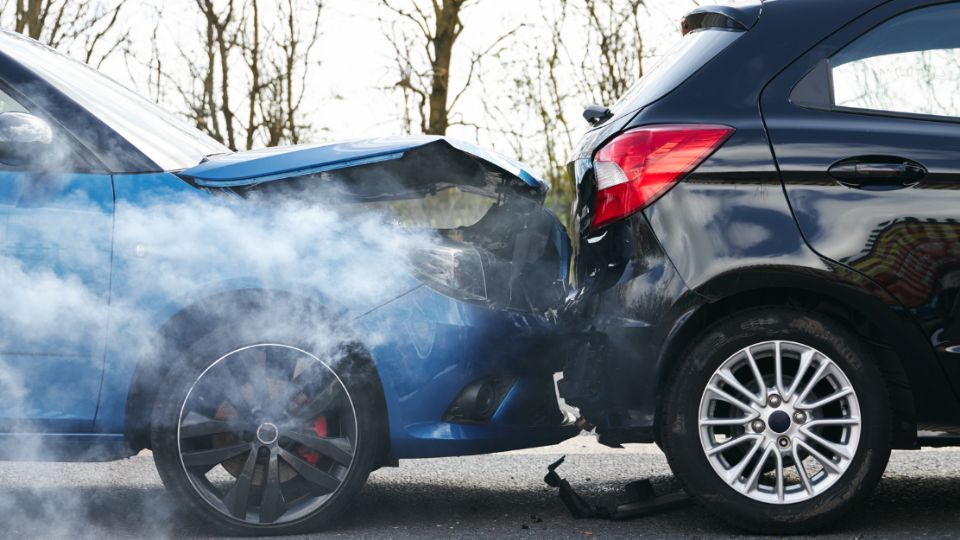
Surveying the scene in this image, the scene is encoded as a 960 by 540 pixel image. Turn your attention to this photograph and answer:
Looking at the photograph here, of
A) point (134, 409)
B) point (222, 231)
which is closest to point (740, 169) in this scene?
point (222, 231)

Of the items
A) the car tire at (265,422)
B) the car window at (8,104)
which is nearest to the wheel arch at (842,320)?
the car tire at (265,422)

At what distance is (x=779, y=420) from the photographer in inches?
140

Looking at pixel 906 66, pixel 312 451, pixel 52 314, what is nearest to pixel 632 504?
pixel 312 451

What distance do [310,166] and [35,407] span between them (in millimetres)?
1167

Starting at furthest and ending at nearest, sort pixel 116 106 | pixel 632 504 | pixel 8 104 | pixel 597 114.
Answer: pixel 597 114
pixel 116 106
pixel 632 504
pixel 8 104

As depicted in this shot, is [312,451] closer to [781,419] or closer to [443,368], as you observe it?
[443,368]

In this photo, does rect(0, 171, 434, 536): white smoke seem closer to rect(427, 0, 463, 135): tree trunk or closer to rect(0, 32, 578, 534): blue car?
rect(0, 32, 578, 534): blue car

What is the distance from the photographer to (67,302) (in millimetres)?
3613

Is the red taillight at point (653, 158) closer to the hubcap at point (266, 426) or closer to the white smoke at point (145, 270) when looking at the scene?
the white smoke at point (145, 270)

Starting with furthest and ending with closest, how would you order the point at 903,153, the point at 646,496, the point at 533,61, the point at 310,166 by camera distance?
the point at 533,61, the point at 646,496, the point at 310,166, the point at 903,153

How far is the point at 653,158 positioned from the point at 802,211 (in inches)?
19.1

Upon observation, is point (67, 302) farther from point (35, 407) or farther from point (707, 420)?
point (707, 420)

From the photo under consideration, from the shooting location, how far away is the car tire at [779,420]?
3.54 meters

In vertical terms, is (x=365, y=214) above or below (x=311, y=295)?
above
